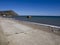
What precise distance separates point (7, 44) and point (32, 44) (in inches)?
60.8

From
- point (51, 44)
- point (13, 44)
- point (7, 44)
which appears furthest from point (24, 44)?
point (51, 44)

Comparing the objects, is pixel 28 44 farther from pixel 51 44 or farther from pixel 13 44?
pixel 51 44

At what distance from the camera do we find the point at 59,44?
19.4ft

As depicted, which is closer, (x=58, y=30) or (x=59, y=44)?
(x=59, y=44)

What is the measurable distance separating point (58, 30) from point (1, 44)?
19.7 feet

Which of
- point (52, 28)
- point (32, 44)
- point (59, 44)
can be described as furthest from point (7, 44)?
point (52, 28)

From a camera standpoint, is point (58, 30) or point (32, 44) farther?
point (58, 30)

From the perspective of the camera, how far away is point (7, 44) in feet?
20.2

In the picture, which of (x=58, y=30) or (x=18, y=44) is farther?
(x=58, y=30)

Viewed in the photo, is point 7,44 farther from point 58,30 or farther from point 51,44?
point 58,30

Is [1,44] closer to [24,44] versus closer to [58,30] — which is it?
[24,44]

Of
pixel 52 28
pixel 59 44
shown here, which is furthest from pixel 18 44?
pixel 52 28

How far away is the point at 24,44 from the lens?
606 centimetres

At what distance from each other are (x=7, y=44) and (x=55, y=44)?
2.91 meters
